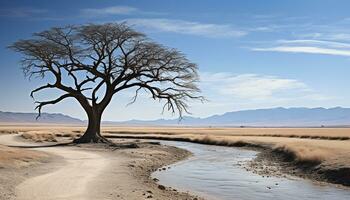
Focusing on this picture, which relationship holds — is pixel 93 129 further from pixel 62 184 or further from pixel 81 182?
pixel 62 184

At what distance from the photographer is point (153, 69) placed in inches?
2068

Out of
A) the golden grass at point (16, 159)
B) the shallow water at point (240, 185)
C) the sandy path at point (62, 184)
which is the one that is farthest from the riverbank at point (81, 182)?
the shallow water at point (240, 185)

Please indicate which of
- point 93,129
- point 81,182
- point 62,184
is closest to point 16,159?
point 81,182

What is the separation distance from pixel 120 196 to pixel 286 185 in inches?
397

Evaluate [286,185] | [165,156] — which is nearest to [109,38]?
[165,156]

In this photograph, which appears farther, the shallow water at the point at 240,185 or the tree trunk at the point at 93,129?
the tree trunk at the point at 93,129

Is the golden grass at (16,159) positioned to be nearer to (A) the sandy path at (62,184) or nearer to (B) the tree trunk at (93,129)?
(A) the sandy path at (62,184)

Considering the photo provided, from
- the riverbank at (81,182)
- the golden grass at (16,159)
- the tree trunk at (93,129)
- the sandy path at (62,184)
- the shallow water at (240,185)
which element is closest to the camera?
the sandy path at (62,184)

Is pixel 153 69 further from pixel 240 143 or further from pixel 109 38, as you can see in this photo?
pixel 240 143

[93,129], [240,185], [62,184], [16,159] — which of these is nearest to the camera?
[62,184]

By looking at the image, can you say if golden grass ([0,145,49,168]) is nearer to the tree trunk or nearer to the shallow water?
the shallow water

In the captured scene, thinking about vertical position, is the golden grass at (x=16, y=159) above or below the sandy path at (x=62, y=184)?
above

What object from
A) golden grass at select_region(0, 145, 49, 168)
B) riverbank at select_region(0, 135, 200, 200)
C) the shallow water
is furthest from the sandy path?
the shallow water

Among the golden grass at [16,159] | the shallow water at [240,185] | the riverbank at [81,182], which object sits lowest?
the shallow water at [240,185]
